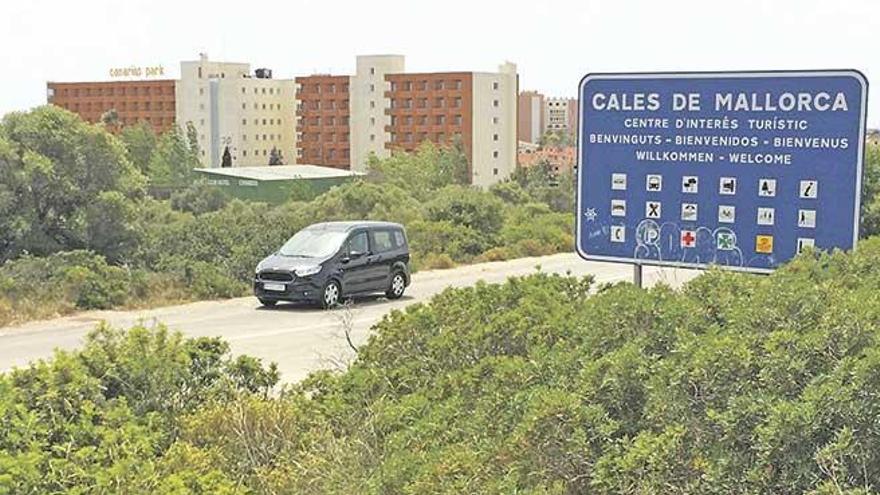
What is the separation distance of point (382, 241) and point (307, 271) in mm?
2248

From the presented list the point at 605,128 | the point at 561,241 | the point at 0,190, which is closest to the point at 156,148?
the point at 561,241

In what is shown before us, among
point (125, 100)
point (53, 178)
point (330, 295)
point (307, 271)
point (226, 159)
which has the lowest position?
point (330, 295)

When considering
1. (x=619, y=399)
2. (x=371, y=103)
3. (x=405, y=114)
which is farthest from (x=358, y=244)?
(x=371, y=103)

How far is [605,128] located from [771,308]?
420 cm

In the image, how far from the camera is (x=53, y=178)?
23.8 meters

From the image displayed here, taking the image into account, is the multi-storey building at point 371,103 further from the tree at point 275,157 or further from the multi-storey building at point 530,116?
the multi-storey building at point 530,116

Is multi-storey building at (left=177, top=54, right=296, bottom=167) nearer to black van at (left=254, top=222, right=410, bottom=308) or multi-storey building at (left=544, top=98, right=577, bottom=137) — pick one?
multi-storey building at (left=544, top=98, right=577, bottom=137)

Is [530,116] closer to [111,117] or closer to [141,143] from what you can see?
[111,117]

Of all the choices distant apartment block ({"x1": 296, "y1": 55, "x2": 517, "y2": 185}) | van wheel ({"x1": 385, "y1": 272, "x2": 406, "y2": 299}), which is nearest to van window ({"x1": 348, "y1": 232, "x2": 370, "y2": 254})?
van wheel ({"x1": 385, "y1": 272, "x2": 406, "y2": 299})

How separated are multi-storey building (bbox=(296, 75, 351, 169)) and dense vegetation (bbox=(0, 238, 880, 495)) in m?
107

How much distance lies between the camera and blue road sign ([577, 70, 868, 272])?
27.1ft

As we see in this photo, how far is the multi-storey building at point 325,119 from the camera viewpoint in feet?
373

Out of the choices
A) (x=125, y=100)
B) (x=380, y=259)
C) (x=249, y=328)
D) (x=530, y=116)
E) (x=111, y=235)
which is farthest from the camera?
(x=530, y=116)

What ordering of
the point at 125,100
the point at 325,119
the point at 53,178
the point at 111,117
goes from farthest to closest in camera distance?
the point at 125,100, the point at 111,117, the point at 325,119, the point at 53,178
